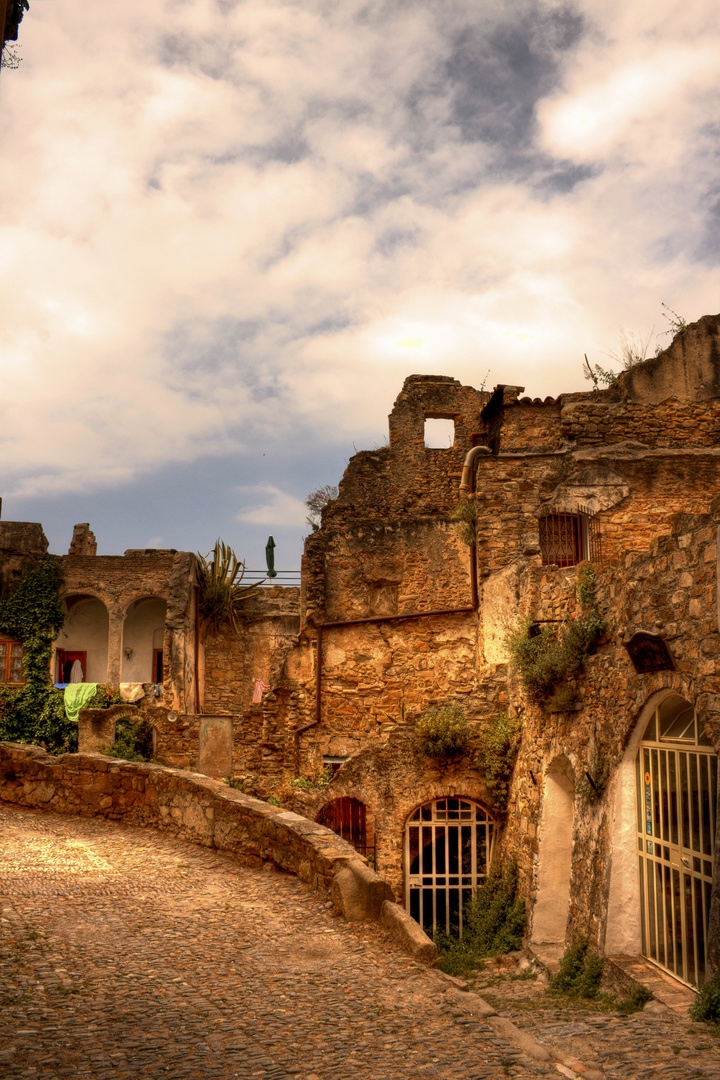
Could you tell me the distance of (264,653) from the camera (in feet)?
75.5

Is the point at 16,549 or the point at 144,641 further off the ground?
the point at 16,549

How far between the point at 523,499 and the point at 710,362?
4304 mm

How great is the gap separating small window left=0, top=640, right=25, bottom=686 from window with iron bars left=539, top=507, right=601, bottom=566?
15.4m

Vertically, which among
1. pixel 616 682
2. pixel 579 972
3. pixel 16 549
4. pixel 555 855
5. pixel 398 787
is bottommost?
pixel 579 972

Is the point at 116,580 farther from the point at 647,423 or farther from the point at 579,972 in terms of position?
the point at 579,972

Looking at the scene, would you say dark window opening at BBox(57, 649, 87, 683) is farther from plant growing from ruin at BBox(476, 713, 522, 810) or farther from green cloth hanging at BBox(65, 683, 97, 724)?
plant growing from ruin at BBox(476, 713, 522, 810)

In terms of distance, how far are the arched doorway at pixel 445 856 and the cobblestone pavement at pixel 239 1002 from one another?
453 cm

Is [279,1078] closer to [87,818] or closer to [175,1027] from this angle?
[175,1027]

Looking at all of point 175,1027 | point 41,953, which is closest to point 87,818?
point 41,953

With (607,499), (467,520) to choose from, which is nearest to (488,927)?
(607,499)

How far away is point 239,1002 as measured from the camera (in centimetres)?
475

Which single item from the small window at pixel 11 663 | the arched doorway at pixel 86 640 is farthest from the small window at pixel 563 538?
the arched doorway at pixel 86 640

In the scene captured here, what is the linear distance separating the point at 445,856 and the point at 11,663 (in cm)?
1548

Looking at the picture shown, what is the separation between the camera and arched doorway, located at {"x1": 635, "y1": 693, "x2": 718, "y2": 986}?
655 centimetres
